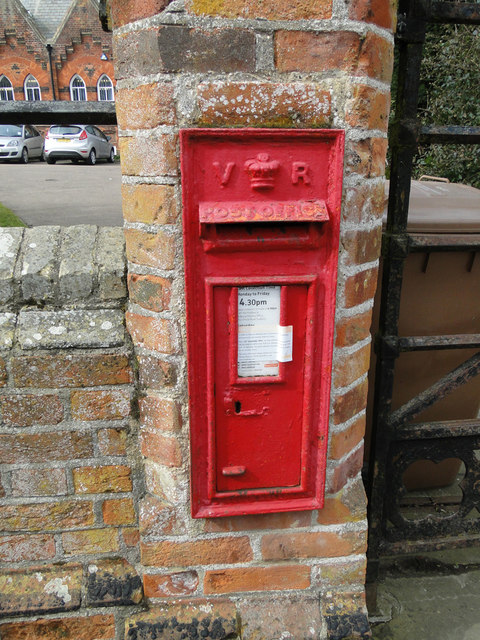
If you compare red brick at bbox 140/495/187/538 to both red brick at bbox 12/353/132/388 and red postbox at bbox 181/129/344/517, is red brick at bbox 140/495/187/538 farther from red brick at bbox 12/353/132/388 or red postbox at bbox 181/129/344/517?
red brick at bbox 12/353/132/388

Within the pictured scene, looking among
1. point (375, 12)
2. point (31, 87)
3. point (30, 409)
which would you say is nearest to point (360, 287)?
point (375, 12)

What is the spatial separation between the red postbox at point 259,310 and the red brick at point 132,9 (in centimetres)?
27

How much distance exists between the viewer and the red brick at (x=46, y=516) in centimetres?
147

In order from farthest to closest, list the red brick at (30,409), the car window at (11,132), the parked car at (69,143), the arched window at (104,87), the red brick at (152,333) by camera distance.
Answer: the arched window at (104,87) → the car window at (11,132) → the parked car at (69,143) → the red brick at (30,409) → the red brick at (152,333)

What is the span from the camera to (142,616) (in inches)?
57.2

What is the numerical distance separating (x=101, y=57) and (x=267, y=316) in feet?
81.4

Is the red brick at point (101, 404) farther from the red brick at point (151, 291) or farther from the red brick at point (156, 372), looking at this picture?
the red brick at point (151, 291)

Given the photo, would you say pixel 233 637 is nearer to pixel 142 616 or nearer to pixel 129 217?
pixel 142 616

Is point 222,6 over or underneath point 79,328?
over

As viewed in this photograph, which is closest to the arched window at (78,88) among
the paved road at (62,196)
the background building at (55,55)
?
the background building at (55,55)

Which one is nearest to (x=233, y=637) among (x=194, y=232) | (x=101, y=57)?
(x=194, y=232)

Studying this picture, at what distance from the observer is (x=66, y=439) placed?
4.62 feet

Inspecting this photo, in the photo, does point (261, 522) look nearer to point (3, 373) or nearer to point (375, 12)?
point (3, 373)

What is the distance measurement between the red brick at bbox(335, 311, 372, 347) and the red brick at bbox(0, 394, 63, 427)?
2.66ft
